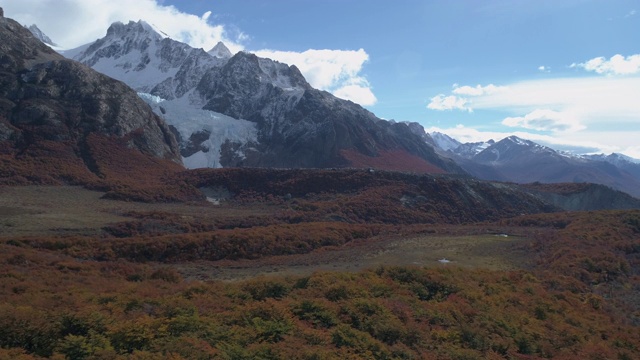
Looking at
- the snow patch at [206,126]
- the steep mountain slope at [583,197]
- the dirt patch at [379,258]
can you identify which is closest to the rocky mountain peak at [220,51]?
the snow patch at [206,126]

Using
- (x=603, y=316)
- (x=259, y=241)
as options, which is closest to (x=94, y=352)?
(x=603, y=316)

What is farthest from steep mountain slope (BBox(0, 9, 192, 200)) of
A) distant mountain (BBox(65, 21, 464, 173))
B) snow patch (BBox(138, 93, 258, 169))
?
distant mountain (BBox(65, 21, 464, 173))

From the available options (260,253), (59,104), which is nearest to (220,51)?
(59,104)

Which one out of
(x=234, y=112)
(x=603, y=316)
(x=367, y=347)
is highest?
(x=234, y=112)

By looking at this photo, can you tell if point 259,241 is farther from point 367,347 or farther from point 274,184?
point 274,184

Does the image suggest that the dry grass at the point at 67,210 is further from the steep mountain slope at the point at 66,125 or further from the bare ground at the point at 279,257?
the steep mountain slope at the point at 66,125

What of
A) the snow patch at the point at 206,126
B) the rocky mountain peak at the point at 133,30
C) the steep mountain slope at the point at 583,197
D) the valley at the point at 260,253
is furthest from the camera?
the rocky mountain peak at the point at 133,30

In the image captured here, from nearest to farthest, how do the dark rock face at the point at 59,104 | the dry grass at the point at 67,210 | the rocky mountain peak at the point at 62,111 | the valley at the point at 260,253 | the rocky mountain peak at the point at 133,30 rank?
the valley at the point at 260,253 → the dry grass at the point at 67,210 → the rocky mountain peak at the point at 62,111 → the dark rock face at the point at 59,104 → the rocky mountain peak at the point at 133,30
